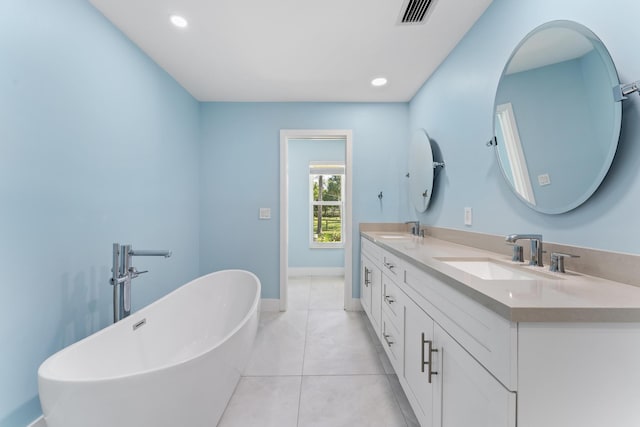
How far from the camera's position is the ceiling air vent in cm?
160

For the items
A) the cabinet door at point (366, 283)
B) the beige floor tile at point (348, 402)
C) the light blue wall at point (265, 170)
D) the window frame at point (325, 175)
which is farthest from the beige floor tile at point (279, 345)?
the window frame at point (325, 175)

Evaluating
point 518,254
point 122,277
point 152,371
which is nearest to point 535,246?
point 518,254

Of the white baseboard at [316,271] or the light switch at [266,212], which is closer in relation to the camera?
the light switch at [266,212]

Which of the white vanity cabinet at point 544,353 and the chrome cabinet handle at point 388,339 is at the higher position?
the white vanity cabinet at point 544,353

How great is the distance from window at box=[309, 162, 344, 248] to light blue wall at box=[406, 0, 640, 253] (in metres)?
2.20

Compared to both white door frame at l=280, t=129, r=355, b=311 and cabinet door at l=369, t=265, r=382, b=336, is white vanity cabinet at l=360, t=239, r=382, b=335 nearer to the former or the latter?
cabinet door at l=369, t=265, r=382, b=336

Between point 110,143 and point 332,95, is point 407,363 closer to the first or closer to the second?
point 110,143

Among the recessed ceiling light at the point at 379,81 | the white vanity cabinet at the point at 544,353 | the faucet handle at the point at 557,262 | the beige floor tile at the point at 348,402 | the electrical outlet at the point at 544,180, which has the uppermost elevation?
the recessed ceiling light at the point at 379,81

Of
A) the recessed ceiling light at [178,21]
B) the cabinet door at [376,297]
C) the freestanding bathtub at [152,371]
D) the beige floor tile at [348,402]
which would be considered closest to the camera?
the freestanding bathtub at [152,371]

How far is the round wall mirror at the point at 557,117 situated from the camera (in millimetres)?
987

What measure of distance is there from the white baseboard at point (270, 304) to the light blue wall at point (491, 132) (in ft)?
6.32

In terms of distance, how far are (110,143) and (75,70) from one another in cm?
43

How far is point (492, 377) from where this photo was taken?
0.78m

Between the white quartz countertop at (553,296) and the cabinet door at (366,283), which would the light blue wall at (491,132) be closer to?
the white quartz countertop at (553,296)
